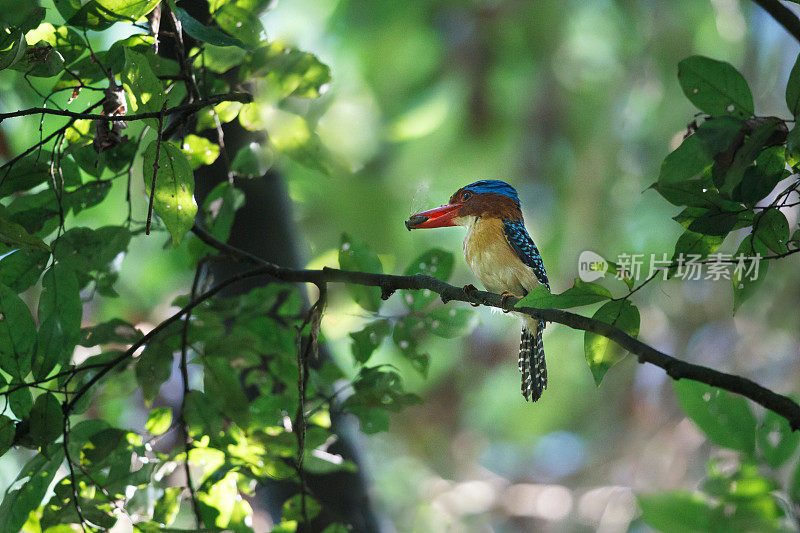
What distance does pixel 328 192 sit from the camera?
2.61m

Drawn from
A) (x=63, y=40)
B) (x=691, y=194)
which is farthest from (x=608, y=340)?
(x=63, y=40)

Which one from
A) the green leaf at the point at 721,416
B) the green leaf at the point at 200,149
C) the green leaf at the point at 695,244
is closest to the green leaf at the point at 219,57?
the green leaf at the point at 200,149

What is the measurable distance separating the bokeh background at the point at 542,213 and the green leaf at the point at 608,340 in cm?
160

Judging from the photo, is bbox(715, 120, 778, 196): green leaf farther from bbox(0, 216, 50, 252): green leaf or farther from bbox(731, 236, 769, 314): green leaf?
bbox(0, 216, 50, 252): green leaf

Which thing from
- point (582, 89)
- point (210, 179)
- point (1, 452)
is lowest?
point (1, 452)

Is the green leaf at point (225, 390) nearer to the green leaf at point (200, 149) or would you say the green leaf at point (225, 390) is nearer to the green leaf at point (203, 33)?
the green leaf at point (200, 149)

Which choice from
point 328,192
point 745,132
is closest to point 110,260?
point 745,132

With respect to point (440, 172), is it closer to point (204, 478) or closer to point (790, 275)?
point (790, 275)

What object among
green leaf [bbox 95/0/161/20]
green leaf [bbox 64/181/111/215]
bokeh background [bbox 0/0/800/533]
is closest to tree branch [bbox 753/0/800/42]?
green leaf [bbox 95/0/161/20]

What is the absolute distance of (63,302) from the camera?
3.27 ft

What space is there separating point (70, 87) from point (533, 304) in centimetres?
73

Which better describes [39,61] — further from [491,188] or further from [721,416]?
[721,416]

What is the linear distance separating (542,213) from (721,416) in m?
1.92

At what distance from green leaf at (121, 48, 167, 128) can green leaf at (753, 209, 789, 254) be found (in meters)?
0.71
